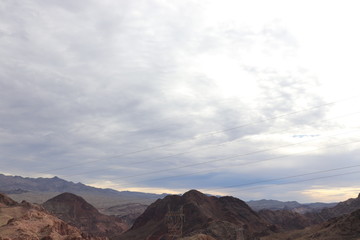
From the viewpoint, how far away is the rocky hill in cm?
16688

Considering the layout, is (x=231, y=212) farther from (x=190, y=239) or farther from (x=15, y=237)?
(x=15, y=237)

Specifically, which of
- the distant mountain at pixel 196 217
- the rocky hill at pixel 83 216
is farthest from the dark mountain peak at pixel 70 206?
the distant mountain at pixel 196 217

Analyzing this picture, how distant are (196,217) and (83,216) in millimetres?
85994

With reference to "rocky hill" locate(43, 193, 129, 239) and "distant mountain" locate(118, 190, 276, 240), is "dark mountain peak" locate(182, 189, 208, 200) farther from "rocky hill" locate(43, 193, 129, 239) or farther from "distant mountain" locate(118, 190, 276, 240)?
"rocky hill" locate(43, 193, 129, 239)

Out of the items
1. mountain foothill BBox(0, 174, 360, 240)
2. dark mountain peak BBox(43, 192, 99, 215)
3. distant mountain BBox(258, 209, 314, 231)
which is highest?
dark mountain peak BBox(43, 192, 99, 215)

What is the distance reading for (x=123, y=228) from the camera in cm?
18350

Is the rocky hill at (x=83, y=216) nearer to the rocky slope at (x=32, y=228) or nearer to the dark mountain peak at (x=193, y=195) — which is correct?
the dark mountain peak at (x=193, y=195)

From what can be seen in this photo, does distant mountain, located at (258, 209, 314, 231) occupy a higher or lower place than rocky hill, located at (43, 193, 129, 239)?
lower

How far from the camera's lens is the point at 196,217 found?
124m

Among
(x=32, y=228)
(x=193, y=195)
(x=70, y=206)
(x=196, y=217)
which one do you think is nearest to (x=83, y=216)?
(x=70, y=206)

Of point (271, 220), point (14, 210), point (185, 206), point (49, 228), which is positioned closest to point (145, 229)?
point (185, 206)

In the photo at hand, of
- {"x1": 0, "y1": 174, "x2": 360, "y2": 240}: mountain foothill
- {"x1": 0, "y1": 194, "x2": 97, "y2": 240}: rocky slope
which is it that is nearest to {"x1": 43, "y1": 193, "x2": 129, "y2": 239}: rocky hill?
{"x1": 0, "y1": 174, "x2": 360, "y2": 240}: mountain foothill

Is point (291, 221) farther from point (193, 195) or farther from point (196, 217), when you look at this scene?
point (196, 217)

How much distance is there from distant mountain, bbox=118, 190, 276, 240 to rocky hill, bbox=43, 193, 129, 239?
3175 cm
